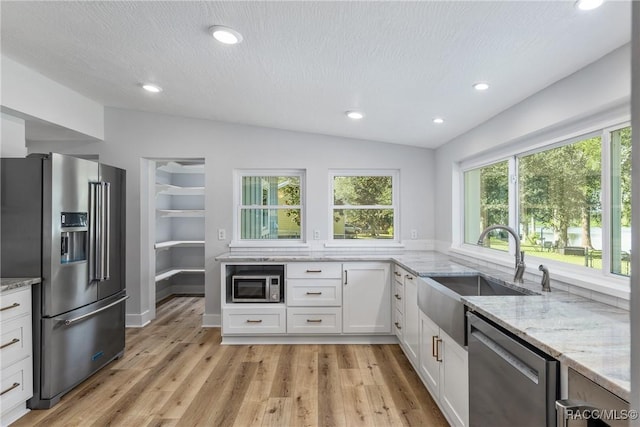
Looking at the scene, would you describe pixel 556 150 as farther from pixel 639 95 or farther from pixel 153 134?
pixel 153 134

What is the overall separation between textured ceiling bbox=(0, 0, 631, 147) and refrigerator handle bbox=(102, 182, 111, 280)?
97 cm

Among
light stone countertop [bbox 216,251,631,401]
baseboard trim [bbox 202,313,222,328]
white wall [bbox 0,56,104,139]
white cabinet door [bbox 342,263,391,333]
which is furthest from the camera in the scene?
baseboard trim [bbox 202,313,222,328]

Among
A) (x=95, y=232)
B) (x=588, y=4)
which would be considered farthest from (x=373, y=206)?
(x=588, y=4)

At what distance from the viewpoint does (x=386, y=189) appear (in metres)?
4.19

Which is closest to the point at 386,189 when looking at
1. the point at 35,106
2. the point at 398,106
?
the point at 398,106

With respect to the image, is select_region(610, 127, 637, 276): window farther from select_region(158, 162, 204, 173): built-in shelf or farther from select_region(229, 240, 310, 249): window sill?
select_region(158, 162, 204, 173): built-in shelf

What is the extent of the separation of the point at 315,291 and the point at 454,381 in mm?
1740

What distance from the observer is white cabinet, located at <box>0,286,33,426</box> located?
6.82 feet

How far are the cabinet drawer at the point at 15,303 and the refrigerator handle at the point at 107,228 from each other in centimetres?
55

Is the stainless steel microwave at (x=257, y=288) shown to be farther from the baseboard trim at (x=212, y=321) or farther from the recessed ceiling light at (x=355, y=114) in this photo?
the recessed ceiling light at (x=355, y=114)

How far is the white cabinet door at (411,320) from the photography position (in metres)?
2.68

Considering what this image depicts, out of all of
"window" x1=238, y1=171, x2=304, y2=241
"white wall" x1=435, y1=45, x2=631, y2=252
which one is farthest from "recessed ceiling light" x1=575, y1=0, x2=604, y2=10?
"window" x1=238, y1=171, x2=304, y2=241

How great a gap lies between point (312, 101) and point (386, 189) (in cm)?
170

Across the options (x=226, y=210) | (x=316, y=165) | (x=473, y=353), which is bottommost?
(x=473, y=353)
